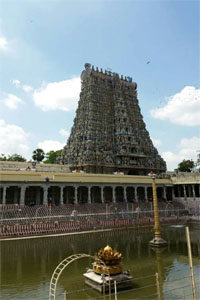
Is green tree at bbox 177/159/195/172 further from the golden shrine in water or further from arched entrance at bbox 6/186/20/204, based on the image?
the golden shrine in water

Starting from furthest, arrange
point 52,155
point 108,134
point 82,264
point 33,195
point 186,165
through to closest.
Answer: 1. point 186,165
2. point 52,155
3. point 108,134
4. point 33,195
5. point 82,264

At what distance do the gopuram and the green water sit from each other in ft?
88.2

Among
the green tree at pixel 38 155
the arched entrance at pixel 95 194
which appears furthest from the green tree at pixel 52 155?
the arched entrance at pixel 95 194

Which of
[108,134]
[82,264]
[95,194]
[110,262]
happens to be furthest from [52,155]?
[110,262]

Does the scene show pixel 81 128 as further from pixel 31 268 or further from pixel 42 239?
pixel 31 268

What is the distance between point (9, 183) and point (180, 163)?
7155 cm

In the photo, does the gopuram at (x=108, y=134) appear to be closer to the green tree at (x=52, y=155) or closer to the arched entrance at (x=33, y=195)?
the arched entrance at (x=33, y=195)

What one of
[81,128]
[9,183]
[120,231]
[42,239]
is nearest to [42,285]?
[42,239]

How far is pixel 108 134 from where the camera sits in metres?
52.4

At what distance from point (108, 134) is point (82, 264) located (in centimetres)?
4037

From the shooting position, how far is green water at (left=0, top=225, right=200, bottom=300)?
9.39 m

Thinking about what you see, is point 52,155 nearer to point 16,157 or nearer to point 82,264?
point 16,157

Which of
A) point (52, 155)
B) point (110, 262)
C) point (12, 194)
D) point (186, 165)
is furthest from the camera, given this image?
point (186, 165)

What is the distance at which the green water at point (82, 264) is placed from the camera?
30.8 ft
